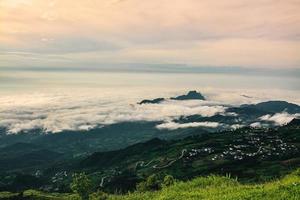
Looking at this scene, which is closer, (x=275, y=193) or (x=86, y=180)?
(x=275, y=193)

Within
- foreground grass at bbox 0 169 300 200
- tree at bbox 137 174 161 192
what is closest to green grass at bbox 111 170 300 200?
foreground grass at bbox 0 169 300 200

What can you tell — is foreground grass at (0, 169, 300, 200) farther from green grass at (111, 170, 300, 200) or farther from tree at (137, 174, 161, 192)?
tree at (137, 174, 161, 192)

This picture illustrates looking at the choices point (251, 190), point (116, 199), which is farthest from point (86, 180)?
point (251, 190)

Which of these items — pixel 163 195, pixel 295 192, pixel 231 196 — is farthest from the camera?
pixel 163 195

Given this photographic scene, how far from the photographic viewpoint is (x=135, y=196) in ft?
135

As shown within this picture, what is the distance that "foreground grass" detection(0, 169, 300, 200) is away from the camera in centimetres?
2991

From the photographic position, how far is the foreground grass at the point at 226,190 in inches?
1177

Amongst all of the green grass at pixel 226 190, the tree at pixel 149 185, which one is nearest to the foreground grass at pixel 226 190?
the green grass at pixel 226 190

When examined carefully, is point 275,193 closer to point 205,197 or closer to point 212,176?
point 205,197

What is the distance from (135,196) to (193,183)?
18.2 feet

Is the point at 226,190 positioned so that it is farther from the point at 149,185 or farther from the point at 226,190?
the point at 149,185

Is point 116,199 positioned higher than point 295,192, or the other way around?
point 295,192

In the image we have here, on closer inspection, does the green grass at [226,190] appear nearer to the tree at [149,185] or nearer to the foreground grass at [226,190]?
the foreground grass at [226,190]

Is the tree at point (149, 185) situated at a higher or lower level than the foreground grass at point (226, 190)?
lower
